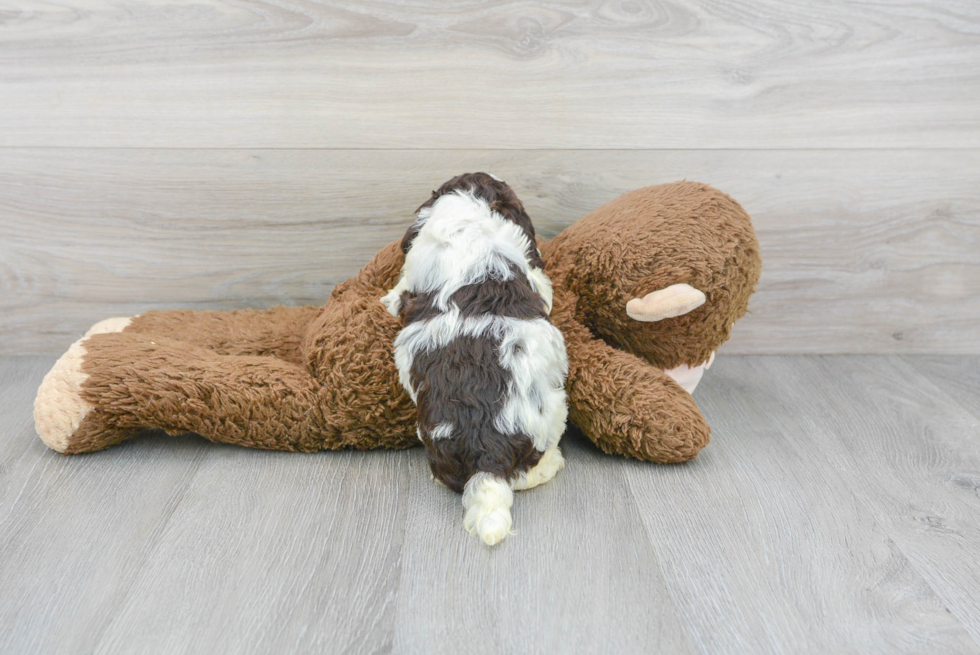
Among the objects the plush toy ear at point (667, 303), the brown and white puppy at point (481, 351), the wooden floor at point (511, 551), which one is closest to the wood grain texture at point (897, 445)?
the wooden floor at point (511, 551)

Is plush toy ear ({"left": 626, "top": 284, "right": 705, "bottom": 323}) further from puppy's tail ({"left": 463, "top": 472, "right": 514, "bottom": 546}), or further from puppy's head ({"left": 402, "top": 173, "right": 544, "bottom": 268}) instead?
puppy's tail ({"left": 463, "top": 472, "right": 514, "bottom": 546})

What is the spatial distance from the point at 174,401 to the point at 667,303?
62 centimetres

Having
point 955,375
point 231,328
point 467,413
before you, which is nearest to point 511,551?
point 467,413

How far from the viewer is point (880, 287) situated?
4.11 feet

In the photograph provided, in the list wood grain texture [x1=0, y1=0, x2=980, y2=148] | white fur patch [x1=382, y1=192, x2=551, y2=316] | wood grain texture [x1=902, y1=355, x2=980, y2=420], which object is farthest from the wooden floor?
wood grain texture [x1=0, y1=0, x2=980, y2=148]

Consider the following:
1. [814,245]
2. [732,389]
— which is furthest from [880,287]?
[732,389]

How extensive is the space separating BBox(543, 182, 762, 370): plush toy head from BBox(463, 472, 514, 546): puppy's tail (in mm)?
291

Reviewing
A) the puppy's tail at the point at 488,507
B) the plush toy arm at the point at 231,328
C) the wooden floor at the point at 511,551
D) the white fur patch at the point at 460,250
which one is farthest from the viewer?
the plush toy arm at the point at 231,328

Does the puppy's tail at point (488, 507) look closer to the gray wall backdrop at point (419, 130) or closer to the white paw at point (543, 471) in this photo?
the white paw at point (543, 471)

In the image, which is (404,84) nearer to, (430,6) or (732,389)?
(430,6)

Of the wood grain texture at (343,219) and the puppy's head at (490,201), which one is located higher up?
the puppy's head at (490,201)

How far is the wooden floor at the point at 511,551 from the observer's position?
2.10 feet

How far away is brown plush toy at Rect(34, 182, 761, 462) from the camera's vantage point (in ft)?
2.97

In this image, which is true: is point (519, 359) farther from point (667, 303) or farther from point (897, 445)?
point (897, 445)
